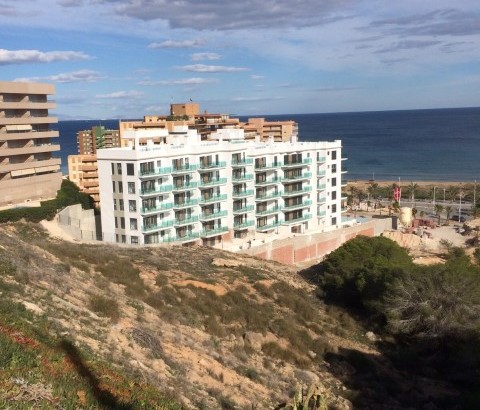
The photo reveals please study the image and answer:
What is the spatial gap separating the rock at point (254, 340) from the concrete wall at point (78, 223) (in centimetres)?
3148

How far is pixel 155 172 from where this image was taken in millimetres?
55562

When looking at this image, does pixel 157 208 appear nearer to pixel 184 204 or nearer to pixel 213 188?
pixel 184 204

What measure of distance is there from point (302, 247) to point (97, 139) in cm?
6920

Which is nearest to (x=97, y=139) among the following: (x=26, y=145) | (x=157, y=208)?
(x=26, y=145)

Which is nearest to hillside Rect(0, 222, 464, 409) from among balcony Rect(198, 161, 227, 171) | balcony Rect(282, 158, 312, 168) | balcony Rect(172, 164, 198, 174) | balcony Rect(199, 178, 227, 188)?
balcony Rect(172, 164, 198, 174)

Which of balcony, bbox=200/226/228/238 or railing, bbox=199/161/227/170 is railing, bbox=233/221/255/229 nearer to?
balcony, bbox=200/226/228/238

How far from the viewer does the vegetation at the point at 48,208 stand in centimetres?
5391

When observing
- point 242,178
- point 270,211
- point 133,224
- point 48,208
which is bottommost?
point 270,211

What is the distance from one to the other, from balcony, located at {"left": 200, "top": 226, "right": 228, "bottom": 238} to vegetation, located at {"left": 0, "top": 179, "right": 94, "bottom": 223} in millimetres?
15588

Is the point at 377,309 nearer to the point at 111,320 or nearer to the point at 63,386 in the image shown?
the point at 111,320

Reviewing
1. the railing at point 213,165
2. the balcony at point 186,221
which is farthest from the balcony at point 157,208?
the railing at point 213,165

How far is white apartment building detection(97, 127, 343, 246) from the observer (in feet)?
181

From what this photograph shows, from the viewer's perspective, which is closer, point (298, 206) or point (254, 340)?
point (254, 340)

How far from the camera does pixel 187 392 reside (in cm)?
1855
